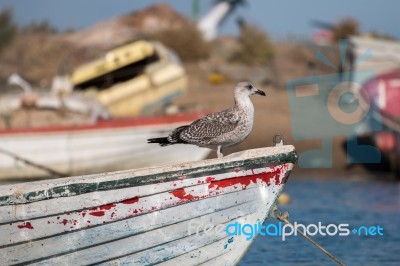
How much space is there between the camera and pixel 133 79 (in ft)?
90.5

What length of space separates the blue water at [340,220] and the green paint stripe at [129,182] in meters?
3.61

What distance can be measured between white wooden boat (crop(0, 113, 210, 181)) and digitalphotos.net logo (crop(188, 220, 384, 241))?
6123 millimetres

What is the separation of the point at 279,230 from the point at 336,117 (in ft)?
53.6

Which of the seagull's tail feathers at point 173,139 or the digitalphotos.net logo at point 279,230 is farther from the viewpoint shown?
the seagull's tail feathers at point 173,139

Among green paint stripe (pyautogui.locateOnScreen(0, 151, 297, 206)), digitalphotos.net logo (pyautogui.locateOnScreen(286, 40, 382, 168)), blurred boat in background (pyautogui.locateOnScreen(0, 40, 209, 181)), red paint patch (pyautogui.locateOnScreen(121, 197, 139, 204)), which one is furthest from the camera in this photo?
digitalphotos.net logo (pyautogui.locateOnScreen(286, 40, 382, 168))

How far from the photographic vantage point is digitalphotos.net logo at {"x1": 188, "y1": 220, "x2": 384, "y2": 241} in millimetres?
8891

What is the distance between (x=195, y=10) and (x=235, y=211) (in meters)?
46.8

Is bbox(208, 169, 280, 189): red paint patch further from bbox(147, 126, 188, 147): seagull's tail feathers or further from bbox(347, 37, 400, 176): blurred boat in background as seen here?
bbox(347, 37, 400, 176): blurred boat in background

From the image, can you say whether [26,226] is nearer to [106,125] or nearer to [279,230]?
[279,230]

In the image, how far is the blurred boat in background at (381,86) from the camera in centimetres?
2472

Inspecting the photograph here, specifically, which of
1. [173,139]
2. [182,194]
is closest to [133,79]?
[173,139]

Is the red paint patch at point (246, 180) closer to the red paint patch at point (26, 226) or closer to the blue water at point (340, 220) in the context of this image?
the red paint patch at point (26, 226)

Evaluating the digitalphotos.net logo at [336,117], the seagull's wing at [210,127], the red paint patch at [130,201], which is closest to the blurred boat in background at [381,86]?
the digitalphotos.net logo at [336,117]

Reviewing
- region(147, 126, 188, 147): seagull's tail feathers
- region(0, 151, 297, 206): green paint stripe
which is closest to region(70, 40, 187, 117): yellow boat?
region(147, 126, 188, 147): seagull's tail feathers
